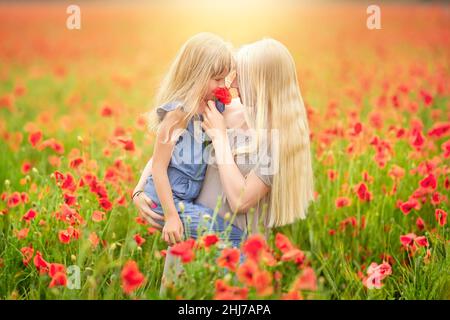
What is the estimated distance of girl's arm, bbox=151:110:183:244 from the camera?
224cm

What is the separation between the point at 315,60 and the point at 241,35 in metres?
1.72

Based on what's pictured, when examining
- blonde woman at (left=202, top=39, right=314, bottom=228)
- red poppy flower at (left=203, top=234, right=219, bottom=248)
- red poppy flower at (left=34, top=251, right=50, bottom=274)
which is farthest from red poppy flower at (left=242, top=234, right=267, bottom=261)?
red poppy flower at (left=34, top=251, right=50, bottom=274)

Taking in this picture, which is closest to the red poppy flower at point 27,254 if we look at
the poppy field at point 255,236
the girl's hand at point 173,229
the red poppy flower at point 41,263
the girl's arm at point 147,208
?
the poppy field at point 255,236

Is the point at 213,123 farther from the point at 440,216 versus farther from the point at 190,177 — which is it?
the point at 440,216

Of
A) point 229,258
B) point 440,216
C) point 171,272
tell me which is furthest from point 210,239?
point 440,216

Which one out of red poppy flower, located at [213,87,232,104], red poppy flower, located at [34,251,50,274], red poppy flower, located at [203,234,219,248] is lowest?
red poppy flower, located at [34,251,50,274]

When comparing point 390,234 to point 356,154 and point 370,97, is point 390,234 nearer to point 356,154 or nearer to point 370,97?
point 356,154

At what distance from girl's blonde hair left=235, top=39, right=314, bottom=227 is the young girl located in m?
0.10

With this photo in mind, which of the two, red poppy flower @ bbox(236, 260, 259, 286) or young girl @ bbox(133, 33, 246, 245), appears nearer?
red poppy flower @ bbox(236, 260, 259, 286)

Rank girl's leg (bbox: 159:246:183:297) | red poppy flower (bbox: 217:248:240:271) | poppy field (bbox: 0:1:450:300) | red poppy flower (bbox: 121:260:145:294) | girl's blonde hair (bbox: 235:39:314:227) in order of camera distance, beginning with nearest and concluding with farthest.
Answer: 1. red poppy flower (bbox: 121:260:145:294)
2. red poppy flower (bbox: 217:248:240:271)
3. girl's leg (bbox: 159:246:183:297)
4. poppy field (bbox: 0:1:450:300)
5. girl's blonde hair (bbox: 235:39:314:227)

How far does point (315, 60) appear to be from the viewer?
7.60 meters

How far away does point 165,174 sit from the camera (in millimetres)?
2252

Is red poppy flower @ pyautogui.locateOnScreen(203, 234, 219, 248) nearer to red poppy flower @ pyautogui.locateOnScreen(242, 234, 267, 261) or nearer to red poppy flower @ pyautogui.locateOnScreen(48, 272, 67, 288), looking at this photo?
red poppy flower @ pyautogui.locateOnScreen(242, 234, 267, 261)

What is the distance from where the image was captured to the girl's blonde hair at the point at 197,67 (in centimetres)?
221
